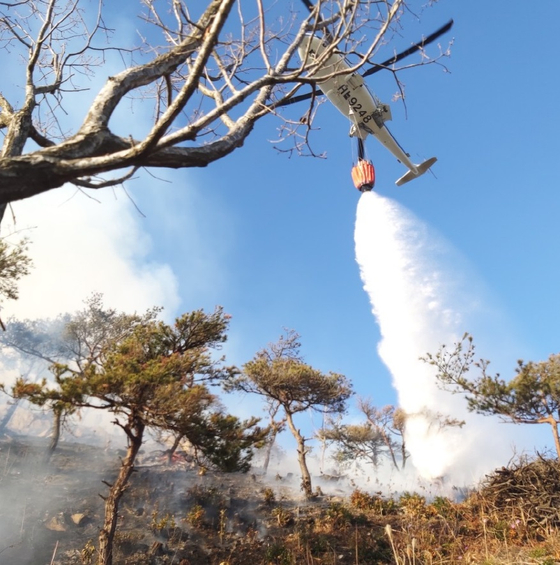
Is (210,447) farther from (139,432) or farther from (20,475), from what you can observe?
(20,475)

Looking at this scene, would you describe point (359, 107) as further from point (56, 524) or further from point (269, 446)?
point (269, 446)

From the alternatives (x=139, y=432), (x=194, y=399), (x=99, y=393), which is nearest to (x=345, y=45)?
(x=194, y=399)

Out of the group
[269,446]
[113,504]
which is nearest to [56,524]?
[113,504]

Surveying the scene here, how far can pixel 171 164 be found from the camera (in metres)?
3.05

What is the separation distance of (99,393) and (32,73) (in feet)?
22.5

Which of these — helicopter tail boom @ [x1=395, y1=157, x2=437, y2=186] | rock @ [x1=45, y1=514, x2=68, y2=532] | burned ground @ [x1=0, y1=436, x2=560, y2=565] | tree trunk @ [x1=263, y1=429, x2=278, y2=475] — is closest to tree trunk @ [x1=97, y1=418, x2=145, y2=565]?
burned ground @ [x1=0, y1=436, x2=560, y2=565]

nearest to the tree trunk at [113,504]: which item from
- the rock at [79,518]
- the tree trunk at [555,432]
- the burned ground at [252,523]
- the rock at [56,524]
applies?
the burned ground at [252,523]

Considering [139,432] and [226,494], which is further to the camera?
[226,494]

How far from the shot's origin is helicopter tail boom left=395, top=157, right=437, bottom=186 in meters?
22.8

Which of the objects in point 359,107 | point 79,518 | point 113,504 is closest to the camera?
point 113,504

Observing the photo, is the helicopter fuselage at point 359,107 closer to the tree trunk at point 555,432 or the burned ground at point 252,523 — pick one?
the tree trunk at point 555,432

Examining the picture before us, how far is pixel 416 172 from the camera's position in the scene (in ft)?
74.2

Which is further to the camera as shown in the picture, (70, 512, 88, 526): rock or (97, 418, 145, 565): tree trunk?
(70, 512, 88, 526): rock

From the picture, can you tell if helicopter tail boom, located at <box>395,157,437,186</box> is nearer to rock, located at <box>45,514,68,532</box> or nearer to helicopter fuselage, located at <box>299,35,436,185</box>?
helicopter fuselage, located at <box>299,35,436,185</box>
